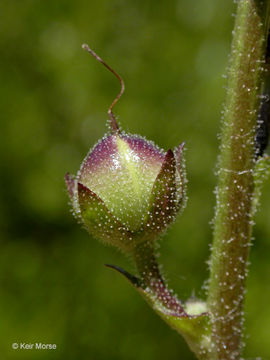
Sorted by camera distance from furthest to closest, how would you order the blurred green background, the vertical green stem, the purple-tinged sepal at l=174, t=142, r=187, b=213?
the blurred green background < the purple-tinged sepal at l=174, t=142, r=187, b=213 < the vertical green stem

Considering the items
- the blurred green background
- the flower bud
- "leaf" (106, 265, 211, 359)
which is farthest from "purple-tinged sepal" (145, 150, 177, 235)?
the blurred green background

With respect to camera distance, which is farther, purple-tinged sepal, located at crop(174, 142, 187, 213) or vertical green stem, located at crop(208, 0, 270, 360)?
purple-tinged sepal, located at crop(174, 142, 187, 213)

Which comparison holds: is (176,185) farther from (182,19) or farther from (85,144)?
(182,19)

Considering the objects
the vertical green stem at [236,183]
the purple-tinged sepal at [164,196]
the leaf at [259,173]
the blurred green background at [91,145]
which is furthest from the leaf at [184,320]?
the blurred green background at [91,145]

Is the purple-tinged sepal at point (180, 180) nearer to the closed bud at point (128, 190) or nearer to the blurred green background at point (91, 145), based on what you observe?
the closed bud at point (128, 190)

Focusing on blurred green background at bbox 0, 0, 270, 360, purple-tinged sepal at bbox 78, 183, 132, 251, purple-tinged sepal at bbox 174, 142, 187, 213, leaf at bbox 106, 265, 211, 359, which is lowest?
leaf at bbox 106, 265, 211, 359

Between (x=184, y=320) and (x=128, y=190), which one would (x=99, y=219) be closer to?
(x=128, y=190)

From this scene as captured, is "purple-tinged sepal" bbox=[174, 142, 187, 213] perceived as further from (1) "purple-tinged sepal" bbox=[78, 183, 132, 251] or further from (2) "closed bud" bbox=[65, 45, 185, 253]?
(1) "purple-tinged sepal" bbox=[78, 183, 132, 251]

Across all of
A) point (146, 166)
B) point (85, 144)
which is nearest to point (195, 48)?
point (85, 144)
